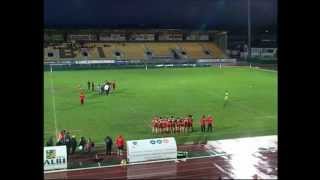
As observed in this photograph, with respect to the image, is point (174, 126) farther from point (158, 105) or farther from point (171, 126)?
point (158, 105)

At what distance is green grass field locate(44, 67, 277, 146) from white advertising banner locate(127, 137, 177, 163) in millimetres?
1676

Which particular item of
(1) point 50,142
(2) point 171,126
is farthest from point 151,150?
(2) point 171,126

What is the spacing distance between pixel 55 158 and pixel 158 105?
716 cm

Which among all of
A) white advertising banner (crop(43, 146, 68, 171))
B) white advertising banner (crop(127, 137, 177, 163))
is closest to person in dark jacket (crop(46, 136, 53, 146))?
white advertising banner (crop(43, 146, 68, 171))

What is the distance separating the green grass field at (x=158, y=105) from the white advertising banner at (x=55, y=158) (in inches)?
79.7

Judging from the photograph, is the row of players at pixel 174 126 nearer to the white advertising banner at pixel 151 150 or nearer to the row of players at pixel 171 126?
the row of players at pixel 171 126

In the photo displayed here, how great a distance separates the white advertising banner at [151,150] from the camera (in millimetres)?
8359

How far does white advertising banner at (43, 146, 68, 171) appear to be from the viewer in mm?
7790

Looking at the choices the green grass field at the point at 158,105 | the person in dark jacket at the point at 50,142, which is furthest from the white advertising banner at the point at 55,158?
the green grass field at the point at 158,105

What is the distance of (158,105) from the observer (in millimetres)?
14805

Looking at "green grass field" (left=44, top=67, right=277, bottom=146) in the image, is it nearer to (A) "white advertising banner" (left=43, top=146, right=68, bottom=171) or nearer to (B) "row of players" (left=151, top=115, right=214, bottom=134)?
(B) "row of players" (left=151, top=115, right=214, bottom=134)

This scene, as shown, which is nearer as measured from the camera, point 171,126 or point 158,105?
point 171,126
